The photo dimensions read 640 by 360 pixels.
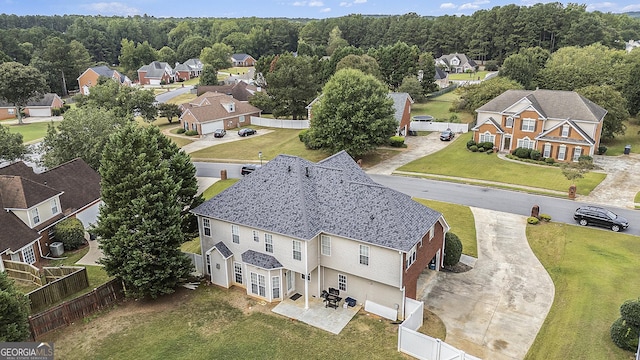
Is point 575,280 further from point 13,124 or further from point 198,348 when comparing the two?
point 13,124

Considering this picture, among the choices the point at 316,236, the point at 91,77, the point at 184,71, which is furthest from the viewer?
the point at 184,71

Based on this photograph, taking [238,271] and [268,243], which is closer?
[268,243]

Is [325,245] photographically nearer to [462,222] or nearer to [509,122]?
[462,222]

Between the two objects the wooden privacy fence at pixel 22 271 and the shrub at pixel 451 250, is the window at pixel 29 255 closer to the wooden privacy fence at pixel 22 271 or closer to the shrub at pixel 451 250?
the wooden privacy fence at pixel 22 271

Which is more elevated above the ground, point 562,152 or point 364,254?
point 364,254

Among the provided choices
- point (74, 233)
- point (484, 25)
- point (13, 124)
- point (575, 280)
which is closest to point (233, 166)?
point (74, 233)

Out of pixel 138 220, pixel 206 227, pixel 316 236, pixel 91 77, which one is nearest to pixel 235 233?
pixel 206 227

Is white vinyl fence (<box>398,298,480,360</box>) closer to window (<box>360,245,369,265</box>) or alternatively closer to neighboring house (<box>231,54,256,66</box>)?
window (<box>360,245,369,265</box>)

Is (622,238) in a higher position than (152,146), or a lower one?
lower
